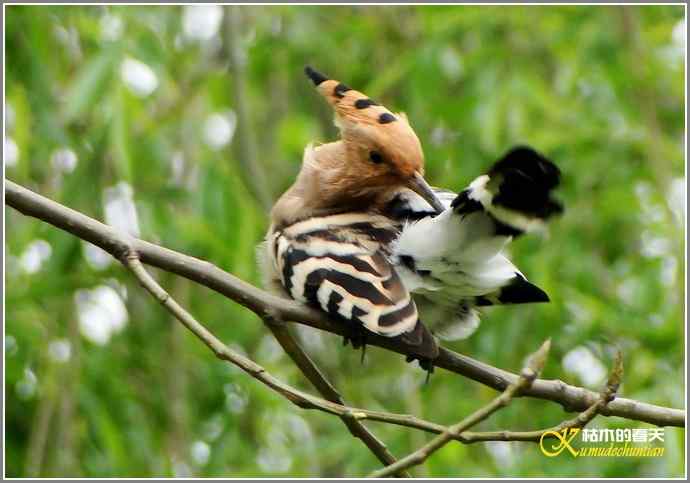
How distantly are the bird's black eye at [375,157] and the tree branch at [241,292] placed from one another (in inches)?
19.7

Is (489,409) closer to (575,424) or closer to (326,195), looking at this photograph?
(575,424)

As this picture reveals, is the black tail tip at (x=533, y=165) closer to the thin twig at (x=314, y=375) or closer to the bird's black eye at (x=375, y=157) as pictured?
the thin twig at (x=314, y=375)

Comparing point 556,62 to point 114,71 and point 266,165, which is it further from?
point 114,71

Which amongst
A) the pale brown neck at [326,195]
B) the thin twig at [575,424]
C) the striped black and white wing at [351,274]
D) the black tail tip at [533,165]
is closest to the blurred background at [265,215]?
the pale brown neck at [326,195]

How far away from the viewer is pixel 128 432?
4312 millimetres

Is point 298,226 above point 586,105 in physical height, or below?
below

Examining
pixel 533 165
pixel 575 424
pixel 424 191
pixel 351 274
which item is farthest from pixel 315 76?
pixel 575 424

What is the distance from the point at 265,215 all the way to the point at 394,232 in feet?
4.90

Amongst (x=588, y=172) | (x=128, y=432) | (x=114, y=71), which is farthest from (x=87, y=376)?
(x=588, y=172)

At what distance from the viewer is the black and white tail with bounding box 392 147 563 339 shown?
221cm

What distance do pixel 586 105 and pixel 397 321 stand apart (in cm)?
282

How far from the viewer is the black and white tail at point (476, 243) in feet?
7.27

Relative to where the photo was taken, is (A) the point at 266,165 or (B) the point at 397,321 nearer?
(B) the point at 397,321

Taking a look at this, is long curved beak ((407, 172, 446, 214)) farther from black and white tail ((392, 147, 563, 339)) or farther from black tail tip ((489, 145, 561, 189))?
black tail tip ((489, 145, 561, 189))
